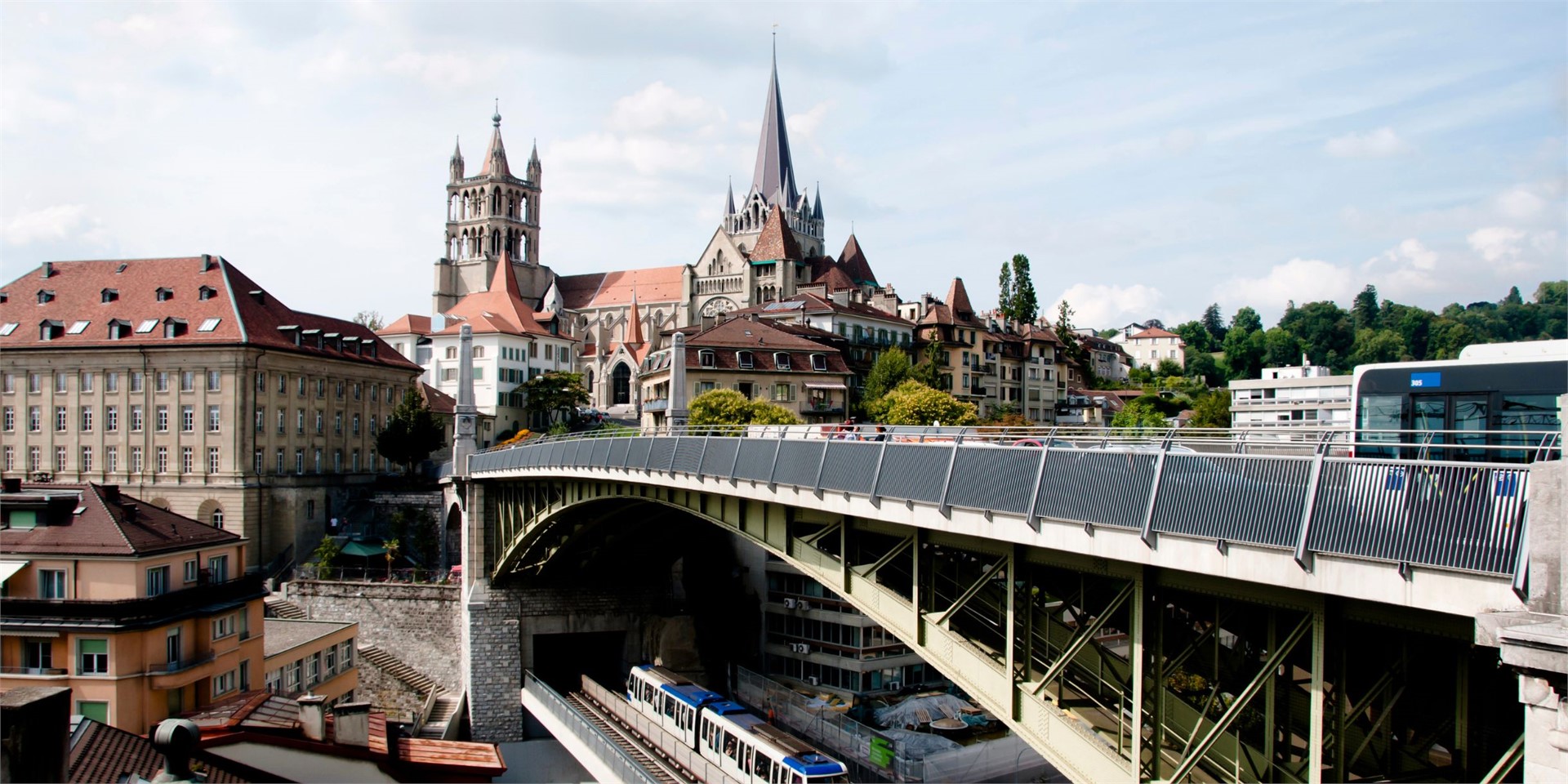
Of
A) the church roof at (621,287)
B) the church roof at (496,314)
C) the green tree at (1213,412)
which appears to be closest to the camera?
the green tree at (1213,412)

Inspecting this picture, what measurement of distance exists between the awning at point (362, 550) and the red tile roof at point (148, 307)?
12628 millimetres

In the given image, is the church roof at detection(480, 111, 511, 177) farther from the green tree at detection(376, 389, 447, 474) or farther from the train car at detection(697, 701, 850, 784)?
the train car at detection(697, 701, 850, 784)

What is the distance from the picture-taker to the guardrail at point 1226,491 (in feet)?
30.1

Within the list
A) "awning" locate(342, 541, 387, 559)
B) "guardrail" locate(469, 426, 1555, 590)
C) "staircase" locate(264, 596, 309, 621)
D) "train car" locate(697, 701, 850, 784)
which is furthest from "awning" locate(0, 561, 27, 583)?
"awning" locate(342, 541, 387, 559)

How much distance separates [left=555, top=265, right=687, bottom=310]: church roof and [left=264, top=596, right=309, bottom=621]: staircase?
80.7m

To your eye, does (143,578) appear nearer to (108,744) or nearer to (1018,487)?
(108,744)

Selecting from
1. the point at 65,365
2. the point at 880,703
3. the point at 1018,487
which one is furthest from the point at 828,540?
the point at 65,365

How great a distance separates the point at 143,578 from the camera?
31.8 m

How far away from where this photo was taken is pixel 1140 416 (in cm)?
8975

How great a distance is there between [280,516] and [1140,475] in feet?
200

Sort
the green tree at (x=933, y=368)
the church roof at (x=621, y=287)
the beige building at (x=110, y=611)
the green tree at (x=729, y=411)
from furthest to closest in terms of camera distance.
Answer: the church roof at (x=621, y=287) < the green tree at (x=933, y=368) < the green tree at (x=729, y=411) < the beige building at (x=110, y=611)

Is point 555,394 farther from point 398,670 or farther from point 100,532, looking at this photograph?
point 100,532

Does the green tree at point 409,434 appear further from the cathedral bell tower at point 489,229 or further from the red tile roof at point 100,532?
the cathedral bell tower at point 489,229


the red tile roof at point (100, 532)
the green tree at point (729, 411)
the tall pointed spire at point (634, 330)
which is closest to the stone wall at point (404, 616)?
the green tree at point (729, 411)
